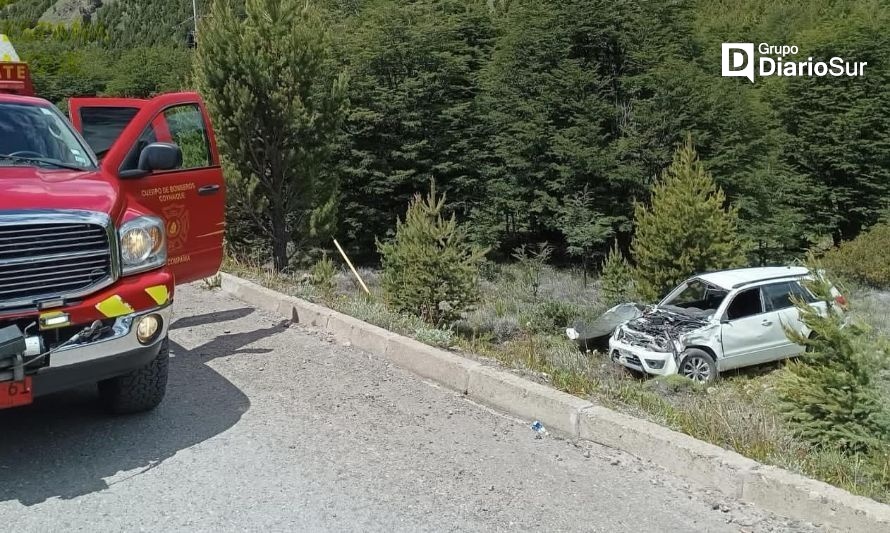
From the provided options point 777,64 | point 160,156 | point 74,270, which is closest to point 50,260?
point 74,270

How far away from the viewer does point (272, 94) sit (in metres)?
13.6

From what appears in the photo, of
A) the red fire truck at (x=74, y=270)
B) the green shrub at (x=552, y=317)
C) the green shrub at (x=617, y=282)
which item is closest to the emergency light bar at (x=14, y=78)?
the red fire truck at (x=74, y=270)

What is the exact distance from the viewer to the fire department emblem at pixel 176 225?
6398 mm

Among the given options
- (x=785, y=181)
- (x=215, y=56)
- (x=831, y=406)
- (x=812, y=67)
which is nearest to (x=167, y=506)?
(x=831, y=406)

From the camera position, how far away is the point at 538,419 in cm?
520

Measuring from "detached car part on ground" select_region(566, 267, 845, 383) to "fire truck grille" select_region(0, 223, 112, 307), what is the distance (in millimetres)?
8984

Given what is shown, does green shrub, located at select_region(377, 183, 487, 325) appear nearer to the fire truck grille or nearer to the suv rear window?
the fire truck grille

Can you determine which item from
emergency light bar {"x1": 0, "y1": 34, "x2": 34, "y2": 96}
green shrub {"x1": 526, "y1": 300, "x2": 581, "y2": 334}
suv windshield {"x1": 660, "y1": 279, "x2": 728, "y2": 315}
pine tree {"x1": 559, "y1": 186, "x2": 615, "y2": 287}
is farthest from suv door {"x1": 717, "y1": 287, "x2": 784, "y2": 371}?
pine tree {"x1": 559, "y1": 186, "x2": 615, "y2": 287}

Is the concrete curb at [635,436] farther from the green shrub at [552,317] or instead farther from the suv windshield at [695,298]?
the green shrub at [552,317]

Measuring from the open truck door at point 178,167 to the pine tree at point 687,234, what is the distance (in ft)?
34.7

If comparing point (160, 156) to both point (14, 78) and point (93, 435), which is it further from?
point (14, 78)

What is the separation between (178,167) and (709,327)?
28.1ft

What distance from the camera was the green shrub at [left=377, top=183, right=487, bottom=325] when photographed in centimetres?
936

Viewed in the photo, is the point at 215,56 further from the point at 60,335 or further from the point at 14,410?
the point at 60,335
